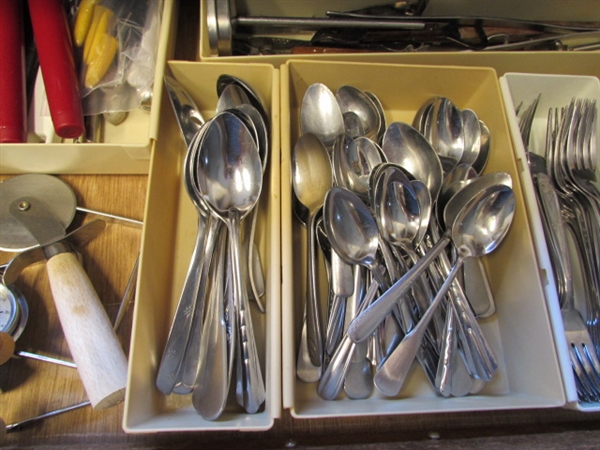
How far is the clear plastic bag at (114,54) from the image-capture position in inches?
24.6

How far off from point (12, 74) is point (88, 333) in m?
0.40

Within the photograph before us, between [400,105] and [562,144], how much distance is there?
10.4 inches

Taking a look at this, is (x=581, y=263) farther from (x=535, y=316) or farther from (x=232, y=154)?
(x=232, y=154)

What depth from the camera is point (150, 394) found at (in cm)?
47

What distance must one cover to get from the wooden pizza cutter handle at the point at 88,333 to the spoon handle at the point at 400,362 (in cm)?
30

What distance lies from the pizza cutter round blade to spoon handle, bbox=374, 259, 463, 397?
0.46m

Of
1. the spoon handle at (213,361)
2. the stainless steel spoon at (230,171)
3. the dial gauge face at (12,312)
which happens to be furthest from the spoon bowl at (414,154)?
the dial gauge face at (12,312)

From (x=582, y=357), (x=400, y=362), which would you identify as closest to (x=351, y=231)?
(x=400, y=362)

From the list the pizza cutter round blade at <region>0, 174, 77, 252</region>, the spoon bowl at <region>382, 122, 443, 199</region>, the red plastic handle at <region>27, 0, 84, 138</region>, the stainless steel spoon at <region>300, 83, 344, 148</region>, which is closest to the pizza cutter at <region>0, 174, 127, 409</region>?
the pizza cutter round blade at <region>0, 174, 77, 252</region>

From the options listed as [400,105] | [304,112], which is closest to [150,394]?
[304,112]

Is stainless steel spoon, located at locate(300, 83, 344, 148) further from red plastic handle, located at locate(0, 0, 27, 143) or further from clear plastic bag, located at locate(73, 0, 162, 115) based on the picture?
red plastic handle, located at locate(0, 0, 27, 143)

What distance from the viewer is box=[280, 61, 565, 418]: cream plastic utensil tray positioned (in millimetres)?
459

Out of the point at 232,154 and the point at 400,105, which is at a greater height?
the point at 400,105

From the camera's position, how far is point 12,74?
0.58 meters
